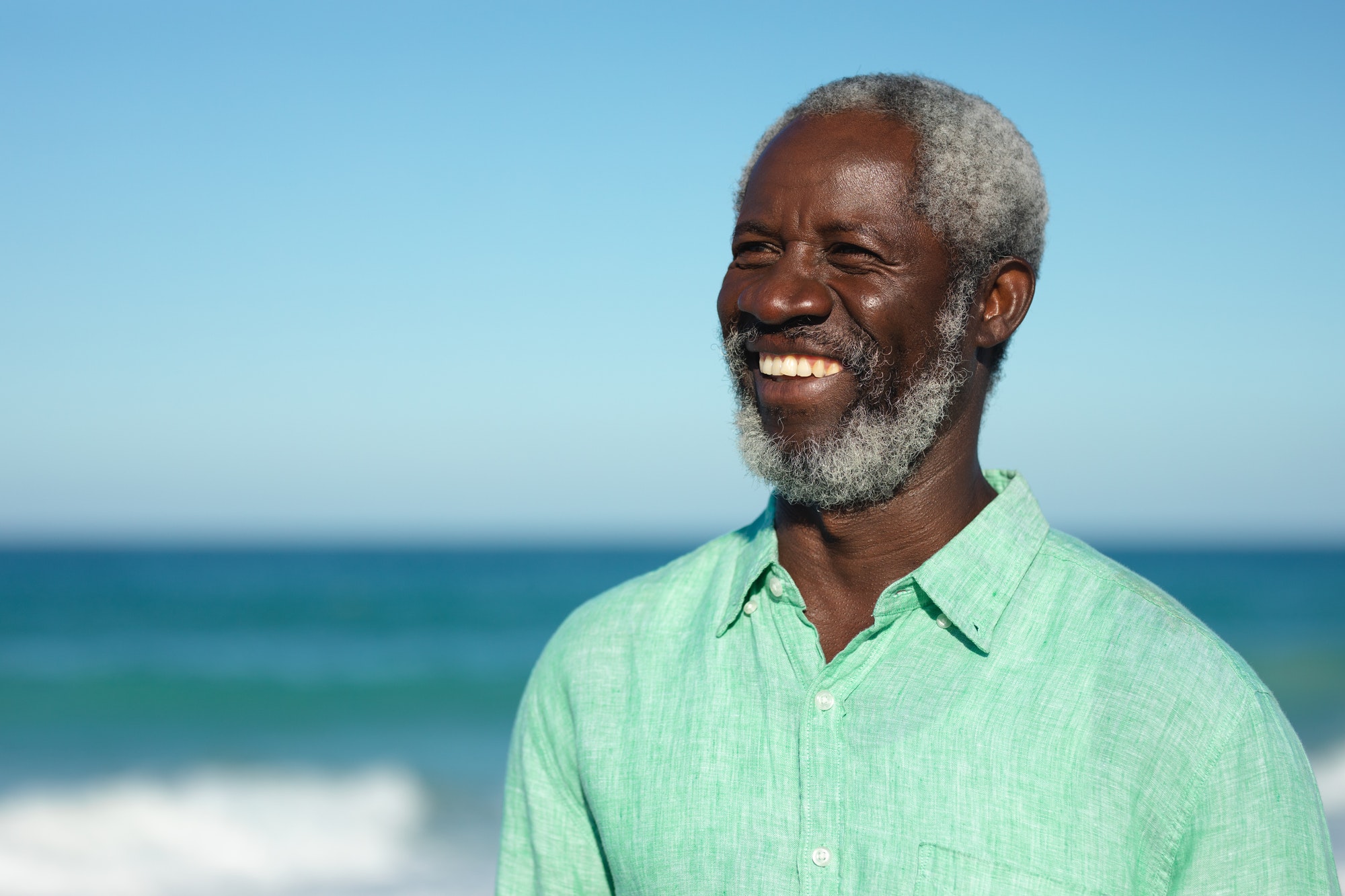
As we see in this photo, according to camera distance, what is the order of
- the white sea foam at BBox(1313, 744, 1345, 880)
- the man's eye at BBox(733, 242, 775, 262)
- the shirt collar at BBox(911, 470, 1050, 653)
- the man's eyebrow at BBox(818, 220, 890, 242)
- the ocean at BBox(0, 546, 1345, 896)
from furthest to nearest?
the ocean at BBox(0, 546, 1345, 896)
the white sea foam at BBox(1313, 744, 1345, 880)
the man's eye at BBox(733, 242, 775, 262)
the man's eyebrow at BBox(818, 220, 890, 242)
the shirt collar at BBox(911, 470, 1050, 653)

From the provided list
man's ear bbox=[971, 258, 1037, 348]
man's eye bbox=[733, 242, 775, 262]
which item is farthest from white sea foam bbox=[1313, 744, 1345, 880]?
man's eye bbox=[733, 242, 775, 262]

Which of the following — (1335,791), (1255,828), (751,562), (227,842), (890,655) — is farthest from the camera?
(1335,791)

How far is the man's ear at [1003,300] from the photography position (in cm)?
211

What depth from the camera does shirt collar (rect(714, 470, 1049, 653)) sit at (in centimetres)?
184

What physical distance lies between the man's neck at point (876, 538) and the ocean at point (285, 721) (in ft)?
22.3

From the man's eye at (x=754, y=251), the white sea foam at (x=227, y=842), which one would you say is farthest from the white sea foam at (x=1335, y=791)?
the man's eye at (x=754, y=251)

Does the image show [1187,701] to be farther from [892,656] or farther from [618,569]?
[618,569]

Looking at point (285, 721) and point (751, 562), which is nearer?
point (751, 562)

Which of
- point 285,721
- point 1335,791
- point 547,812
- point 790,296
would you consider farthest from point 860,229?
point 285,721

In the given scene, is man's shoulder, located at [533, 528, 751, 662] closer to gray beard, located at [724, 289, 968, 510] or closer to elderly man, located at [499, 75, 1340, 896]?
elderly man, located at [499, 75, 1340, 896]

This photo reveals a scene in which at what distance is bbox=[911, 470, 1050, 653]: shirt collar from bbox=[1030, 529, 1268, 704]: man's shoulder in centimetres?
5

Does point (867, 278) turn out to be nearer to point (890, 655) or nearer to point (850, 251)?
point (850, 251)

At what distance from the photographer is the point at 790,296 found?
6.47ft

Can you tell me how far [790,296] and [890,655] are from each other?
61 cm
